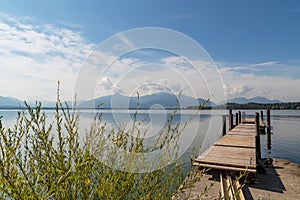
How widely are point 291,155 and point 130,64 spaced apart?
20729 mm

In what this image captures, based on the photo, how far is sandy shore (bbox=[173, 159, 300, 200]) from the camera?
7.68m

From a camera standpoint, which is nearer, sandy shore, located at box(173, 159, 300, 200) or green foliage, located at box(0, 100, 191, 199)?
green foliage, located at box(0, 100, 191, 199)

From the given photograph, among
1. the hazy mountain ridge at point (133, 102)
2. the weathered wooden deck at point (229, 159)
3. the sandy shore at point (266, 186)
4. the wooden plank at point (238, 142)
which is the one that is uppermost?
the hazy mountain ridge at point (133, 102)

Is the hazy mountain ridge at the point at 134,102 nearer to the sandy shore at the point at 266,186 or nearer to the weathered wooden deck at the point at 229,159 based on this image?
the sandy shore at the point at 266,186

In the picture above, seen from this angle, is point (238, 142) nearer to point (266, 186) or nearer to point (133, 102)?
point (266, 186)

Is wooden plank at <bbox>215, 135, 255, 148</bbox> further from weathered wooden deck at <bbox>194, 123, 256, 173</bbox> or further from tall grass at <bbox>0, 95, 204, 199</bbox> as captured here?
tall grass at <bbox>0, 95, 204, 199</bbox>

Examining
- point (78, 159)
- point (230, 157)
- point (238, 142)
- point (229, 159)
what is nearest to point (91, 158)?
point (78, 159)

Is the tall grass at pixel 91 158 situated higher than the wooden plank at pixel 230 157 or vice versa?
the tall grass at pixel 91 158

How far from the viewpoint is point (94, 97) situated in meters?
3.29

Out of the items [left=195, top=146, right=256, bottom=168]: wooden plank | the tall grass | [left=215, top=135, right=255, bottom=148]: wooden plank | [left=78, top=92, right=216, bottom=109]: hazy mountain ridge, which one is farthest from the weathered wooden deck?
the tall grass

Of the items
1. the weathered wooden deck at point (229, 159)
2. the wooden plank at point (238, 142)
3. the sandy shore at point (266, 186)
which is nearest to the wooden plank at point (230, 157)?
the weathered wooden deck at point (229, 159)

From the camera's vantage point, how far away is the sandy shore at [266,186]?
25.2 feet

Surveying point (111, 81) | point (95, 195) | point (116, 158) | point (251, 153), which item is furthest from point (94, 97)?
point (251, 153)

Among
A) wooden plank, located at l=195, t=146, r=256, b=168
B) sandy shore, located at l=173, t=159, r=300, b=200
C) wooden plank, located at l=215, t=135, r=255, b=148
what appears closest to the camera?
sandy shore, located at l=173, t=159, r=300, b=200
